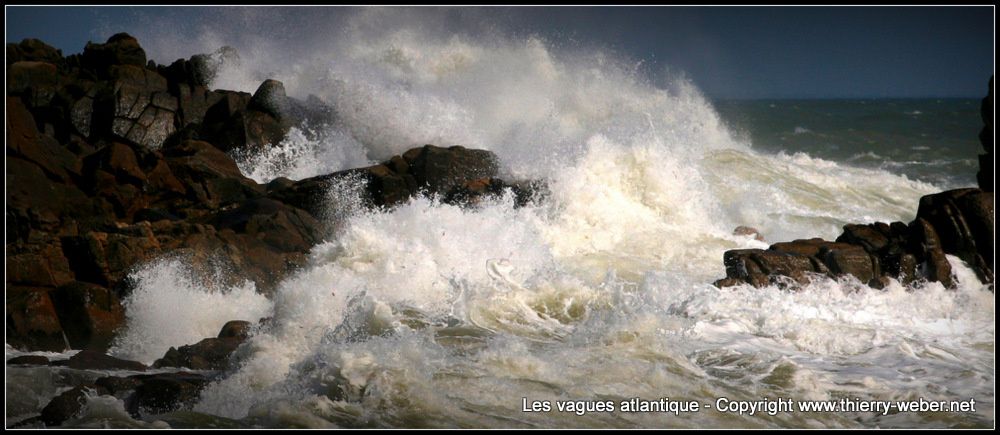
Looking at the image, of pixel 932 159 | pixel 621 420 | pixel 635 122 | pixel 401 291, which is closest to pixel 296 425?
pixel 621 420

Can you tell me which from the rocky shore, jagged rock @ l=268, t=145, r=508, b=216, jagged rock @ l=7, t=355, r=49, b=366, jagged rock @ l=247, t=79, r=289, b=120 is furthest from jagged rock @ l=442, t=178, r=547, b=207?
jagged rock @ l=7, t=355, r=49, b=366

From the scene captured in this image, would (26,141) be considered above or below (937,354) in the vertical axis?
above

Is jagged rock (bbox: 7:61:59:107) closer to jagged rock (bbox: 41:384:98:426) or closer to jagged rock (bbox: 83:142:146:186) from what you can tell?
jagged rock (bbox: 83:142:146:186)

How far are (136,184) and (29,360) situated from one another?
418 cm

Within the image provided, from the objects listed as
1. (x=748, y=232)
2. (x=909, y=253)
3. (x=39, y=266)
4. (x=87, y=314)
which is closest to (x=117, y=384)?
(x=87, y=314)

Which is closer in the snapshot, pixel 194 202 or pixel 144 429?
pixel 144 429

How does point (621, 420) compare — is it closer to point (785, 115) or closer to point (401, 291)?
point (401, 291)

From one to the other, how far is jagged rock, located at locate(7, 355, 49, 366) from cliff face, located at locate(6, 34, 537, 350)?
0.48 metres

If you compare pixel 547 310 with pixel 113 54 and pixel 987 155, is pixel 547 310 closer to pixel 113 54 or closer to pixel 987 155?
pixel 987 155

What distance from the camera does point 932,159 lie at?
2219cm

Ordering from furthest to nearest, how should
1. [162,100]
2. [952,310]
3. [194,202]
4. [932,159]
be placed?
1. [932,159]
2. [162,100]
3. [194,202]
4. [952,310]

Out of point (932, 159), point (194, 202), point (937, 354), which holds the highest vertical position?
point (932, 159)

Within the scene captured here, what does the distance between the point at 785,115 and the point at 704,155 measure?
27.8 meters

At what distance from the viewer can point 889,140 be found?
26609mm
